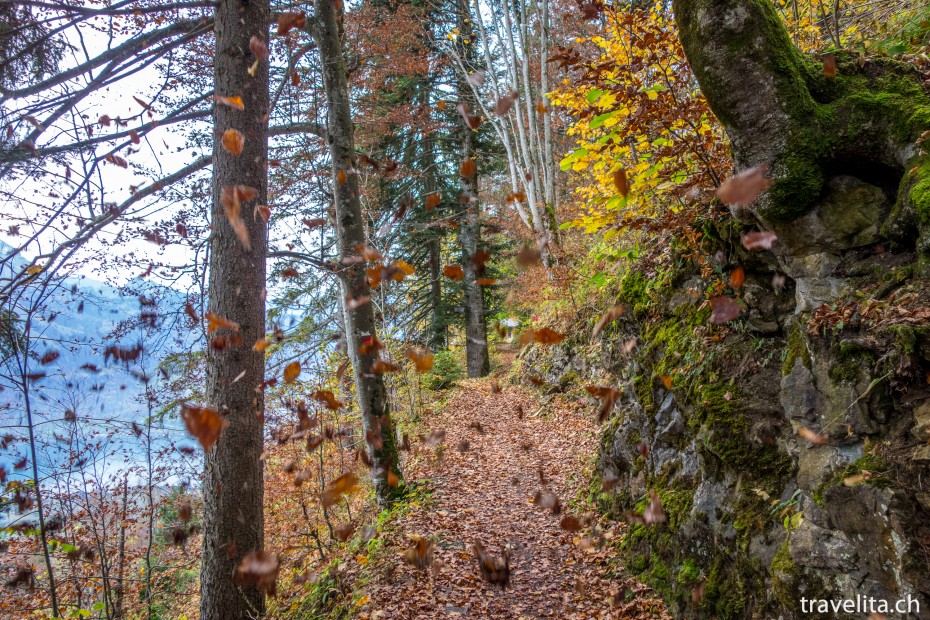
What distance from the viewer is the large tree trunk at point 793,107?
8.30 feet

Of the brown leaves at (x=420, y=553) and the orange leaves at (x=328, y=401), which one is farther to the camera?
the brown leaves at (x=420, y=553)

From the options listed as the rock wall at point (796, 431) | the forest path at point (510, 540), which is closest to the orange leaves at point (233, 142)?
the forest path at point (510, 540)

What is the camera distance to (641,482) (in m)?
3.99

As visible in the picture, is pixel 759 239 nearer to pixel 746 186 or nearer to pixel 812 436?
pixel 746 186

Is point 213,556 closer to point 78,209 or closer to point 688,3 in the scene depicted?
point 78,209

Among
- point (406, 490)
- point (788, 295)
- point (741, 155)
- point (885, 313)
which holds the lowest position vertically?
point (406, 490)

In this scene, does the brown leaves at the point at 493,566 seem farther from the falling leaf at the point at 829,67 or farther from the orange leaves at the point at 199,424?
the falling leaf at the point at 829,67

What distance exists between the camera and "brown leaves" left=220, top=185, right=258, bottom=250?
3625 millimetres

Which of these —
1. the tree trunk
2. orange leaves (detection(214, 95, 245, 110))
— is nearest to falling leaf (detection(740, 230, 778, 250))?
orange leaves (detection(214, 95, 245, 110))

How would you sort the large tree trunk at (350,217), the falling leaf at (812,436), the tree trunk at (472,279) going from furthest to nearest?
the tree trunk at (472,279)
the large tree trunk at (350,217)
the falling leaf at (812,436)

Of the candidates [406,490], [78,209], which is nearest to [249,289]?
[78,209]

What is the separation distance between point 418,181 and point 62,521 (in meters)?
11.7

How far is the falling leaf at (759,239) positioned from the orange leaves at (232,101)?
13.2 feet

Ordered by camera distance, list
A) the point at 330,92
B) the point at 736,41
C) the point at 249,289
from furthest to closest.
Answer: the point at 330,92, the point at 249,289, the point at 736,41
